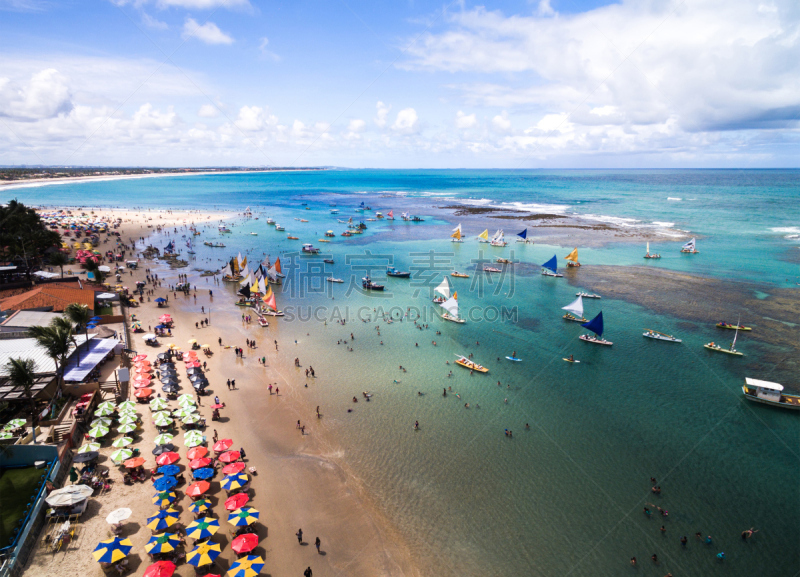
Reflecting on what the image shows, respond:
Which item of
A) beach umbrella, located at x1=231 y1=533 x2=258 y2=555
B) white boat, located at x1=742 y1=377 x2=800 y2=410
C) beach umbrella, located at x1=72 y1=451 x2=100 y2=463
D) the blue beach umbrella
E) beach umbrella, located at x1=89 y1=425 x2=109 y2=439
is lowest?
beach umbrella, located at x1=231 y1=533 x2=258 y2=555

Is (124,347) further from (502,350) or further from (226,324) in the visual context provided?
(502,350)

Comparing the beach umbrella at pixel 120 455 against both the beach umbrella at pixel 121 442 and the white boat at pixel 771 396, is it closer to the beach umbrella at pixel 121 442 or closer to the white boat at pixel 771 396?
the beach umbrella at pixel 121 442

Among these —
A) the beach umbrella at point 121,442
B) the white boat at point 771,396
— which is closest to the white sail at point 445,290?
the white boat at point 771,396

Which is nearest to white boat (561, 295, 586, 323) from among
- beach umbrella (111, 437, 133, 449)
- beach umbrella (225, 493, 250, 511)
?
beach umbrella (225, 493, 250, 511)

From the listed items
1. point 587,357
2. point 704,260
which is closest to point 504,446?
point 587,357

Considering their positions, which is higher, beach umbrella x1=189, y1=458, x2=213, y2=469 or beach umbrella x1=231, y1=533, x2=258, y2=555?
beach umbrella x1=189, y1=458, x2=213, y2=469

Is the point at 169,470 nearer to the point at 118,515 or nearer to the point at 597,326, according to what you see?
the point at 118,515

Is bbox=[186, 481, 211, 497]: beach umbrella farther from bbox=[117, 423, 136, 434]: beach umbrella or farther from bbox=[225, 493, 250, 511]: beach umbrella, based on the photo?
bbox=[117, 423, 136, 434]: beach umbrella
